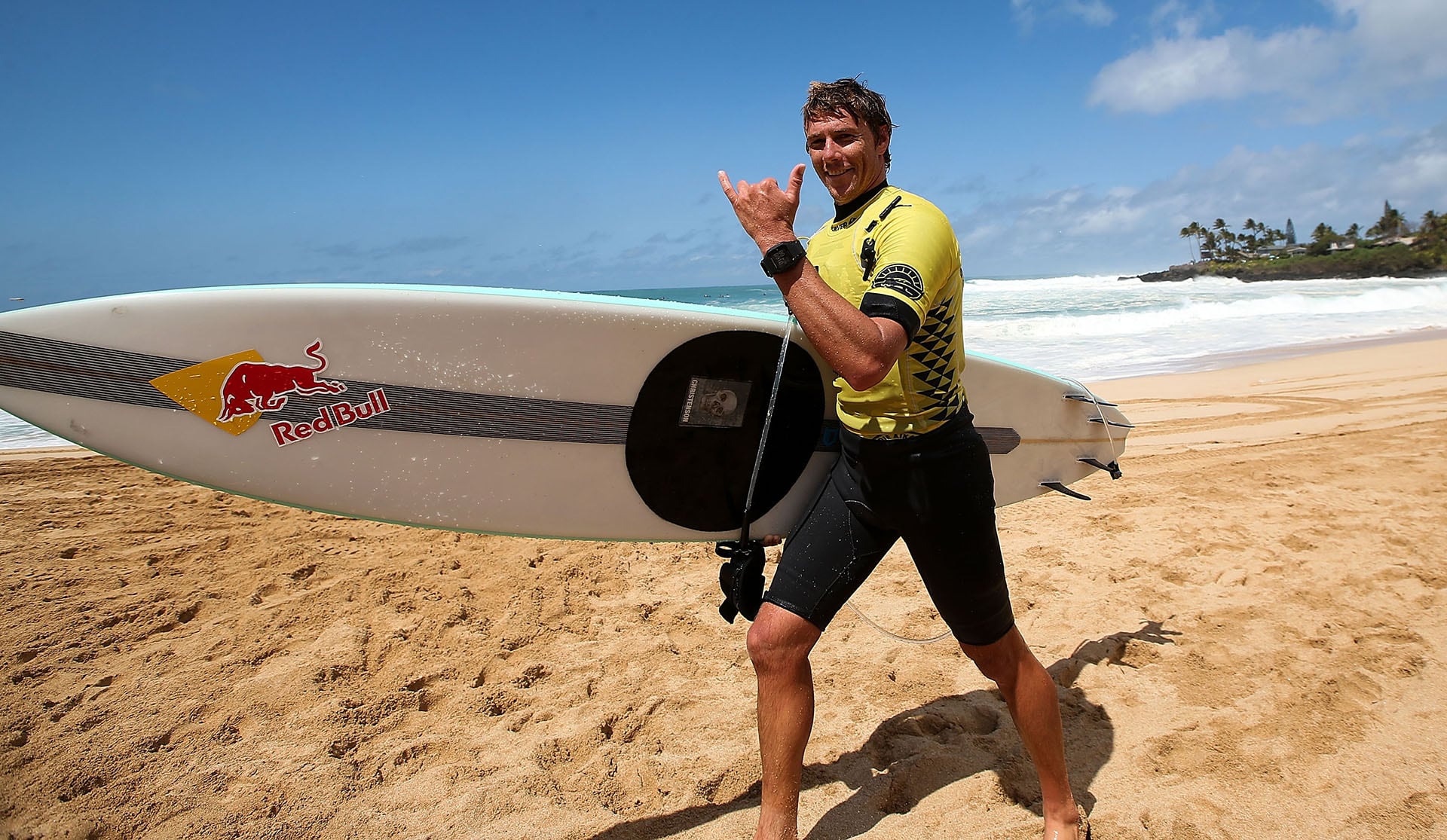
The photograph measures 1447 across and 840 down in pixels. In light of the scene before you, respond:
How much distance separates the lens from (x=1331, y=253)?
53125 millimetres

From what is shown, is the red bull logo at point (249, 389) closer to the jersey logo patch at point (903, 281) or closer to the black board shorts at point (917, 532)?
the black board shorts at point (917, 532)

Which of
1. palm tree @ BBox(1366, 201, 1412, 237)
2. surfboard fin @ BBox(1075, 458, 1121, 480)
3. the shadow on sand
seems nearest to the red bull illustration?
the shadow on sand

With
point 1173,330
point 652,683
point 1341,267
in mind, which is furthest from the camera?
point 1341,267

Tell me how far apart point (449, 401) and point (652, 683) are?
46.5 inches

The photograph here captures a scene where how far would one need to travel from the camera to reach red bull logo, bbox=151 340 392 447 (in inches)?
73.9

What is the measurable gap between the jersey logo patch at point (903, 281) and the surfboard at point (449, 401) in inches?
26.4

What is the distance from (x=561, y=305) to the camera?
206 cm

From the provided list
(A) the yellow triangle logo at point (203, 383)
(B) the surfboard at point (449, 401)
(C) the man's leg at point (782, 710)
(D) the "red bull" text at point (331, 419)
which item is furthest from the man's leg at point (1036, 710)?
(A) the yellow triangle logo at point (203, 383)

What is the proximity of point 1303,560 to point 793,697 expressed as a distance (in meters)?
2.94

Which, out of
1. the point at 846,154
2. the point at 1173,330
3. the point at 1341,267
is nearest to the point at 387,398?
the point at 846,154

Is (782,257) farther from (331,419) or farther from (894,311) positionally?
(331,419)

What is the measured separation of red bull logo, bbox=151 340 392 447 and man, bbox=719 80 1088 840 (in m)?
1.20

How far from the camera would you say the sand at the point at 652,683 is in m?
1.93

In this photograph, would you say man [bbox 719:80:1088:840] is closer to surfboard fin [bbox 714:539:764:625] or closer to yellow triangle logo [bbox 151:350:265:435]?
surfboard fin [bbox 714:539:764:625]
